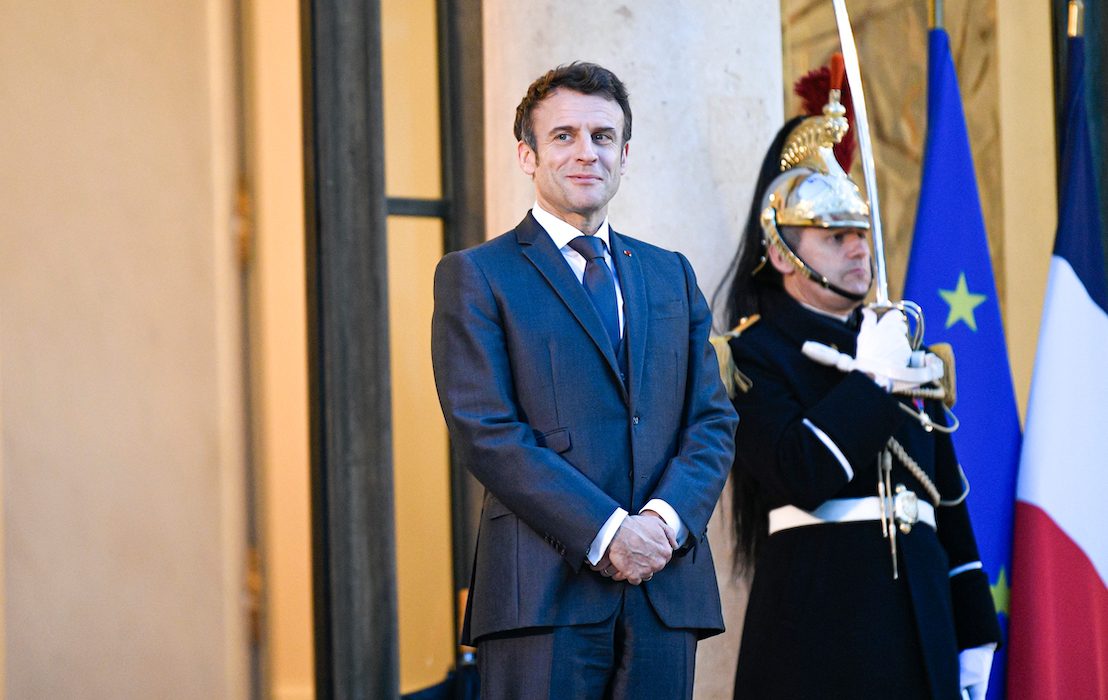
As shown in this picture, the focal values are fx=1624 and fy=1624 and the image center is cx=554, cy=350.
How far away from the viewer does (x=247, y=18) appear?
14.1 feet

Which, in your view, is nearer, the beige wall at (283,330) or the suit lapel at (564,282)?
the suit lapel at (564,282)

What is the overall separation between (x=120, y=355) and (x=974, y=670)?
87.4 inches

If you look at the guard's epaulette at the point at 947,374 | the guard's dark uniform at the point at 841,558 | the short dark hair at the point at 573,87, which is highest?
the short dark hair at the point at 573,87

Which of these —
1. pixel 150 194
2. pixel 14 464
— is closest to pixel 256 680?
pixel 14 464

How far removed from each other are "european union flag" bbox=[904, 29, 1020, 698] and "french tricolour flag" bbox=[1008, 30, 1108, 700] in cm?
5

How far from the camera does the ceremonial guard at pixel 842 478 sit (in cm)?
310

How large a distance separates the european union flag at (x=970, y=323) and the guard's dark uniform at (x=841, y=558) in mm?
565

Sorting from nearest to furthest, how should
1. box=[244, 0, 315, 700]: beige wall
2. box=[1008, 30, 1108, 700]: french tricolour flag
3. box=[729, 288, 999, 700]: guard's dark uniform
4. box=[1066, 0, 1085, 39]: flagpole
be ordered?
box=[729, 288, 999, 700]: guard's dark uniform → box=[1008, 30, 1108, 700]: french tricolour flag → box=[1066, 0, 1085, 39]: flagpole → box=[244, 0, 315, 700]: beige wall

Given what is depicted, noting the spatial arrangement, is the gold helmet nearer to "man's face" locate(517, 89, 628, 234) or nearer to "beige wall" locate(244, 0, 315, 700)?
"man's face" locate(517, 89, 628, 234)

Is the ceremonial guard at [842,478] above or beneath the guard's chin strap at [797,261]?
beneath

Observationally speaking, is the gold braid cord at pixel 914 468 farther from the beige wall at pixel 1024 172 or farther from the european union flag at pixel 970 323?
the beige wall at pixel 1024 172

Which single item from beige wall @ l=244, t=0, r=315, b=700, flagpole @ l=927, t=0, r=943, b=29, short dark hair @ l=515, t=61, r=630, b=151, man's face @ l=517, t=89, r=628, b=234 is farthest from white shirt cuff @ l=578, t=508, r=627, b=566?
flagpole @ l=927, t=0, r=943, b=29

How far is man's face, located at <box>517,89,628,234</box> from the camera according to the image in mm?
2541

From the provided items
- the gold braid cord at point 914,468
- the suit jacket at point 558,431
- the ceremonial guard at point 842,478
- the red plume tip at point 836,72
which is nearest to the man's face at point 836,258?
the ceremonial guard at point 842,478
